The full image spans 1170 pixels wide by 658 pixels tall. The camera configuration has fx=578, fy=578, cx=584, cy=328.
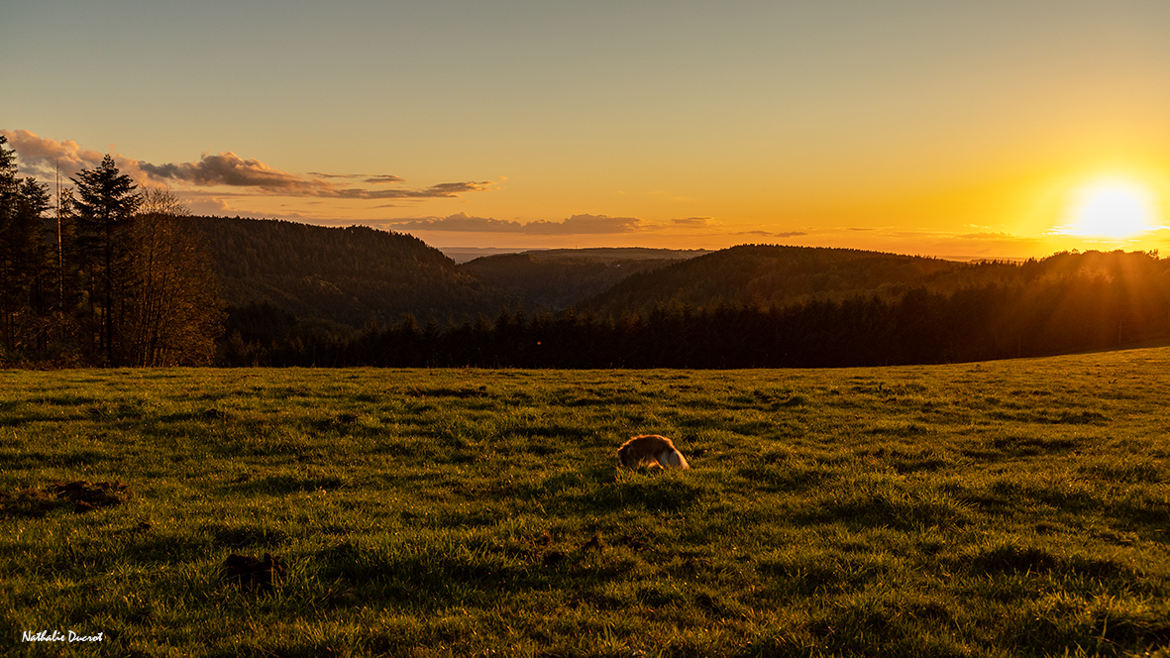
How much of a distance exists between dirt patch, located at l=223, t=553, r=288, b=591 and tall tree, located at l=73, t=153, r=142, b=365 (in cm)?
5108

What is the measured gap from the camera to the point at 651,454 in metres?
11.9

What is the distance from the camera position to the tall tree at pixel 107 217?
4659 cm

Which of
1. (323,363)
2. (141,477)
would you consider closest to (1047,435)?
(141,477)

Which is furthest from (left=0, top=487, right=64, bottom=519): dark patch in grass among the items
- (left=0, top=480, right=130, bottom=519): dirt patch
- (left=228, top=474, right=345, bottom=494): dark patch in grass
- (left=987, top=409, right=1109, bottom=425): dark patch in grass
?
(left=987, top=409, right=1109, bottom=425): dark patch in grass

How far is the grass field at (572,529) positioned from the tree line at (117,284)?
3460cm

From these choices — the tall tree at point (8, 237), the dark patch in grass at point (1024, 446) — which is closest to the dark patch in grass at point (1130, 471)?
the dark patch in grass at point (1024, 446)

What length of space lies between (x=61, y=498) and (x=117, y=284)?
50.4 metres

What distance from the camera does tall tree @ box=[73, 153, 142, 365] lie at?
153ft

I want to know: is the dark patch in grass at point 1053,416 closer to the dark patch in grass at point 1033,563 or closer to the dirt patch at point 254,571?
the dark patch in grass at point 1033,563

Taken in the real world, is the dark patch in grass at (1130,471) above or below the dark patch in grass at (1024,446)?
above

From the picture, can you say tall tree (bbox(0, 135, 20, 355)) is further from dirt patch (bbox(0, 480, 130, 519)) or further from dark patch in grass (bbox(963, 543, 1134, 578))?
dark patch in grass (bbox(963, 543, 1134, 578))

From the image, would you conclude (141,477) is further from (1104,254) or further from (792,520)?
(1104,254)

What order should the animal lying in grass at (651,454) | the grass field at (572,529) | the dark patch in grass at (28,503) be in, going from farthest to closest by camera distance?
1. the animal lying in grass at (651,454)
2. the dark patch in grass at (28,503)
3. the grass field at (572,529)

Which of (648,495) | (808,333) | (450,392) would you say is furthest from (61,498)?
(808,333)
